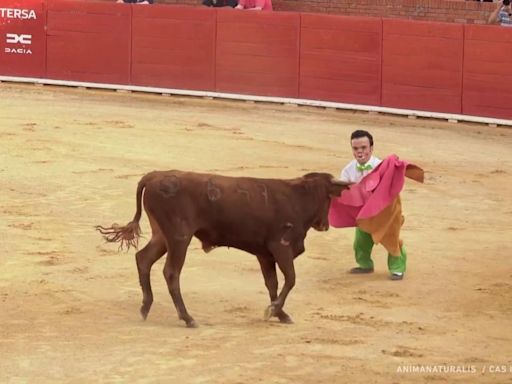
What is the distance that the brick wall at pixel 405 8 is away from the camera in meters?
19.8

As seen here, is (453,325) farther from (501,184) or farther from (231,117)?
(231,117)

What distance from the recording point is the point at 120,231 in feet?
26.3

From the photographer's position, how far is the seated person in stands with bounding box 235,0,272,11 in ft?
66.7

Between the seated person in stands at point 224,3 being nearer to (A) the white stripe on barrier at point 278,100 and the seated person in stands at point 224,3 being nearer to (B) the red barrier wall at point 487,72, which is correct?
(A) the white stripe on barrier at point 278,100

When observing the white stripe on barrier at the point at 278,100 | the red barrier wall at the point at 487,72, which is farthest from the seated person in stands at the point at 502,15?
the white stripe on barrier at the point at 278,100

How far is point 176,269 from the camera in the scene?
7688mm

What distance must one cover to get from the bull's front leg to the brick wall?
494 inches

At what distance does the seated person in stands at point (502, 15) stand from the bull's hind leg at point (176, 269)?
11933 mm

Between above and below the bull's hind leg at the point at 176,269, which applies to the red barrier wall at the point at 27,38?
above

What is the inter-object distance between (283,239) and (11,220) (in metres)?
3.74

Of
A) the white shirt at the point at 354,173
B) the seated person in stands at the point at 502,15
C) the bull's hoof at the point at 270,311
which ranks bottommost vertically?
the bull's hoof at the point at 270,311

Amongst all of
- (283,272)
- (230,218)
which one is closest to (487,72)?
(283,272)

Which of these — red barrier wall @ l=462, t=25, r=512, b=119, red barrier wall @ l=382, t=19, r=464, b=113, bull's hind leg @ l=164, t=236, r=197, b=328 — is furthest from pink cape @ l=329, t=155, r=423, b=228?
red barrier wall @ l=382, t=19, r=464, b=113

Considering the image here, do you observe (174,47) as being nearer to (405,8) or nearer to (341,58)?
(341,58)
